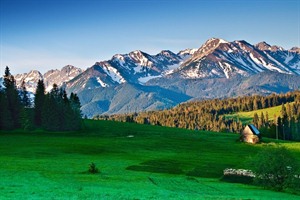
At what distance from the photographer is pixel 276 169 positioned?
199 ft

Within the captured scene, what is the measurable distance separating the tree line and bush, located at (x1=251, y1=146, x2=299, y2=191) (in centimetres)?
10628

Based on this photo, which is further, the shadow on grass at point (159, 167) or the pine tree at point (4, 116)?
the pine tree at point (4, 116)

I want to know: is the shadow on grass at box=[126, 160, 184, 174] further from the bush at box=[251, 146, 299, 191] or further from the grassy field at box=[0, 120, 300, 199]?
the bush at box=[251, 146, 299, 191]

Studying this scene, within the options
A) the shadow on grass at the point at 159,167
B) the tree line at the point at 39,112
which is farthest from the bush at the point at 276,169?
the tree line at the point at 39,112

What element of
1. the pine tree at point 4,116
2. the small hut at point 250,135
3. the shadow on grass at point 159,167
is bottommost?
the shadow on grass at point 159,167

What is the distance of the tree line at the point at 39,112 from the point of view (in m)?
147

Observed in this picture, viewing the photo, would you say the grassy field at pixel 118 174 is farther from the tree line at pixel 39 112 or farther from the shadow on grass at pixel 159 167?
the tree line at pixel 39 112

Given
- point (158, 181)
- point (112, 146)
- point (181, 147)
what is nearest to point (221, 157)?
point (181, 147)

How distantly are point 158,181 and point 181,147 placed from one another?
63895 millimetres

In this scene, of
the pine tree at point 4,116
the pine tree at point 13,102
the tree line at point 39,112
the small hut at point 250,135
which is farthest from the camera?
the pine tree at point 13,102

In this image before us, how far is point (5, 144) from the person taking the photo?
105 metres

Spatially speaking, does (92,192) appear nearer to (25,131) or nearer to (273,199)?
(273,199)

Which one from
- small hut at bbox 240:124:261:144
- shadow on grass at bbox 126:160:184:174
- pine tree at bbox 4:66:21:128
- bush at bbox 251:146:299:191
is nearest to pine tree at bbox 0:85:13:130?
pine tree at bbox 4:66:21:128

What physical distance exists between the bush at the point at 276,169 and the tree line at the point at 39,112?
106 meters
